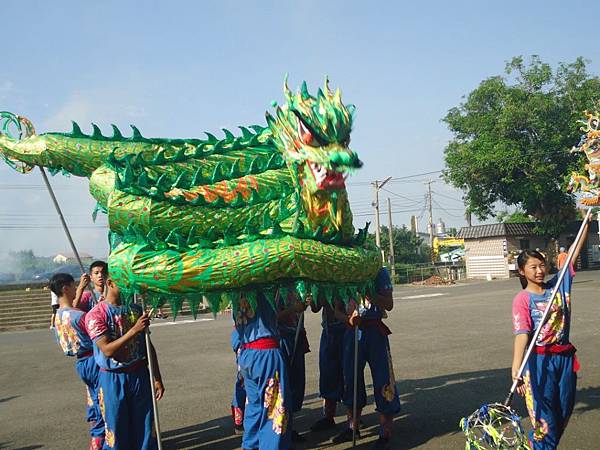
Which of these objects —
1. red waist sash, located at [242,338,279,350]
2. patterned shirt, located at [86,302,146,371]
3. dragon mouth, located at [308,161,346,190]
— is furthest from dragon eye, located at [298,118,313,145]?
patterned shirt, located at [86,302,146,371]

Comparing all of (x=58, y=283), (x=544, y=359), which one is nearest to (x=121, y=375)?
(x=58, y=283)

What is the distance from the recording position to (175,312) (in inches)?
143

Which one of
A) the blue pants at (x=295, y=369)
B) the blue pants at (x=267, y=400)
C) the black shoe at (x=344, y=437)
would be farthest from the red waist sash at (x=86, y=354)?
the black shoe at (x=344, y=437)

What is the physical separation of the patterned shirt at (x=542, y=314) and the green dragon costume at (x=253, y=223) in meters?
1.05

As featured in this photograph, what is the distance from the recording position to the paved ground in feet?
17.6

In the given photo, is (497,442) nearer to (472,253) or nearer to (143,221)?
(143,221)

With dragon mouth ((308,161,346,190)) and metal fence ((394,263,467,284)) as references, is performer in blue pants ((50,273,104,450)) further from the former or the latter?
metal fence ((394,263,467,284))

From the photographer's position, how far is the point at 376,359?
5.04 metres

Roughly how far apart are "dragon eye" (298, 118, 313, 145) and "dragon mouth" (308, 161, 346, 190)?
14 cm

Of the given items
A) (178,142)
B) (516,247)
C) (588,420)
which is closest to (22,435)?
(178,142)

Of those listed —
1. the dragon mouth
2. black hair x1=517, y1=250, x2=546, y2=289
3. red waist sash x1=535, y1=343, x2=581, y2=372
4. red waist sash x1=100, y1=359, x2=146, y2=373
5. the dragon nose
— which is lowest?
red waist sash x1=535, y1=343, x2=581, y2=372

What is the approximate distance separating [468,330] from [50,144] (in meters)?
8.76

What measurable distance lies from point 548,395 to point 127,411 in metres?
2.88

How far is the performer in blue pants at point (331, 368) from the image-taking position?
5.57 m
